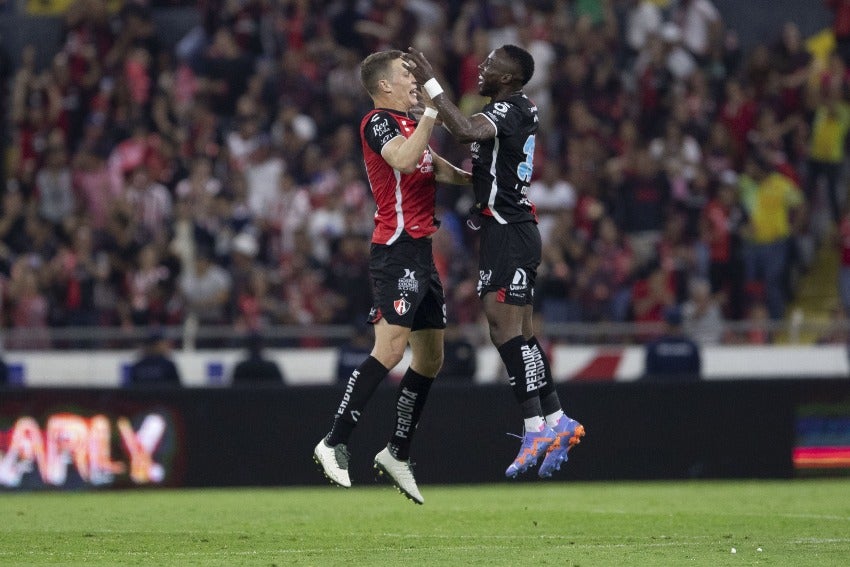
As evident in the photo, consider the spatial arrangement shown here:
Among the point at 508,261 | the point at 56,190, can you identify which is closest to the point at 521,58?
the point at 508,261

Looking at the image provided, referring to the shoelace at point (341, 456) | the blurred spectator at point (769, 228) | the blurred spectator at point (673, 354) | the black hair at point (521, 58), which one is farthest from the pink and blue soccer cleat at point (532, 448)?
the blurred spectator at point (769, 228)

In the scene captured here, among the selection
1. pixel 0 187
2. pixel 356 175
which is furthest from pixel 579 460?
pixel 0 187

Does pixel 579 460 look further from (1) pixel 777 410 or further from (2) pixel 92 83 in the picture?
(2) pixel 92 83

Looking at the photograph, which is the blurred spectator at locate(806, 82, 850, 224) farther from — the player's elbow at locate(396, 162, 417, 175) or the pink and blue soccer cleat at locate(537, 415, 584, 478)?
the player's elbow at locate(396, 162, 417, 175)

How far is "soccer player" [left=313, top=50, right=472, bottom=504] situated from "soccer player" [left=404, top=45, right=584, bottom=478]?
0.96ft

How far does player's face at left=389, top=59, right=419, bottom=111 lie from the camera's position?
35.8ft

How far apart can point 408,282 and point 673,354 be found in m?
8.24

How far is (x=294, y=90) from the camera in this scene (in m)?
22.7

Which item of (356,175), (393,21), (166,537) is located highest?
(393,21)

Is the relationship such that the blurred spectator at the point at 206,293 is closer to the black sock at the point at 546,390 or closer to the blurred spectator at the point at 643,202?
the blurred spectator at the point at 643,202

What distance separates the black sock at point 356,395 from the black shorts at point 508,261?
921mm

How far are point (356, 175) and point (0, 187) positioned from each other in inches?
215

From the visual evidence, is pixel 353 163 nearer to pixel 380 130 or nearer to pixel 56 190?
pixel 56 190

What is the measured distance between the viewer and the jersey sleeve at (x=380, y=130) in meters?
10.6
